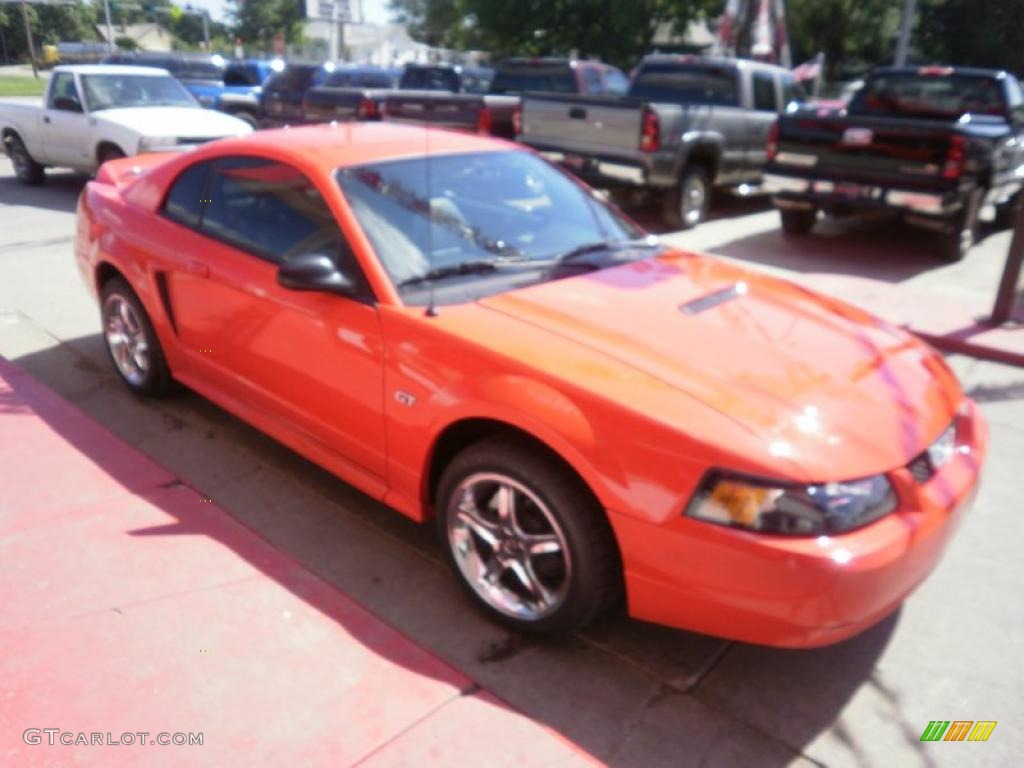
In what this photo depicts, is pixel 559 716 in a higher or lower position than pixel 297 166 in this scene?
lower

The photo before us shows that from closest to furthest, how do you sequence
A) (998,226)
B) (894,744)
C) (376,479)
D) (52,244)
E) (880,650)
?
1. (894,744)
2. (880,650)
3. (376,479)
4. (52,244)
5. (998,226)

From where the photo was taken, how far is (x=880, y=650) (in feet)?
9.49

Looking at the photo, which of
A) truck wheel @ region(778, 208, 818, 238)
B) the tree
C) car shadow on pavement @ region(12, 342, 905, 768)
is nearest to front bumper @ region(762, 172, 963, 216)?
truck wheel @ region(778, 208, 818, 238)

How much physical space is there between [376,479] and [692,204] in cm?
771

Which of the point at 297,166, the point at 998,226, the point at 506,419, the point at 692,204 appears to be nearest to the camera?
the point at 506,419

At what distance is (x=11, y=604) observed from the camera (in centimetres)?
298

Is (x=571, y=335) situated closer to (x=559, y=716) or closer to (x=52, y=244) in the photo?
(x=559, y=716)

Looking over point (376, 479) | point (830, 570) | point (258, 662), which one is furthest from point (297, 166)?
point (830, 570)

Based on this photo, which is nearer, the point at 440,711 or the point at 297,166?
the point at 440,711

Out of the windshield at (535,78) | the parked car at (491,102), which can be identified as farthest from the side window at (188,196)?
the windshield at (535,78)

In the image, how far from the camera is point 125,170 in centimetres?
511

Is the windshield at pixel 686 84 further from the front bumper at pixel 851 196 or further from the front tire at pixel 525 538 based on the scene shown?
the front tire at pixel 525 538

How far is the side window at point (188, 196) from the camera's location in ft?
13.4

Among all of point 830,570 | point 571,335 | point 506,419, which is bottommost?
point 830,570
